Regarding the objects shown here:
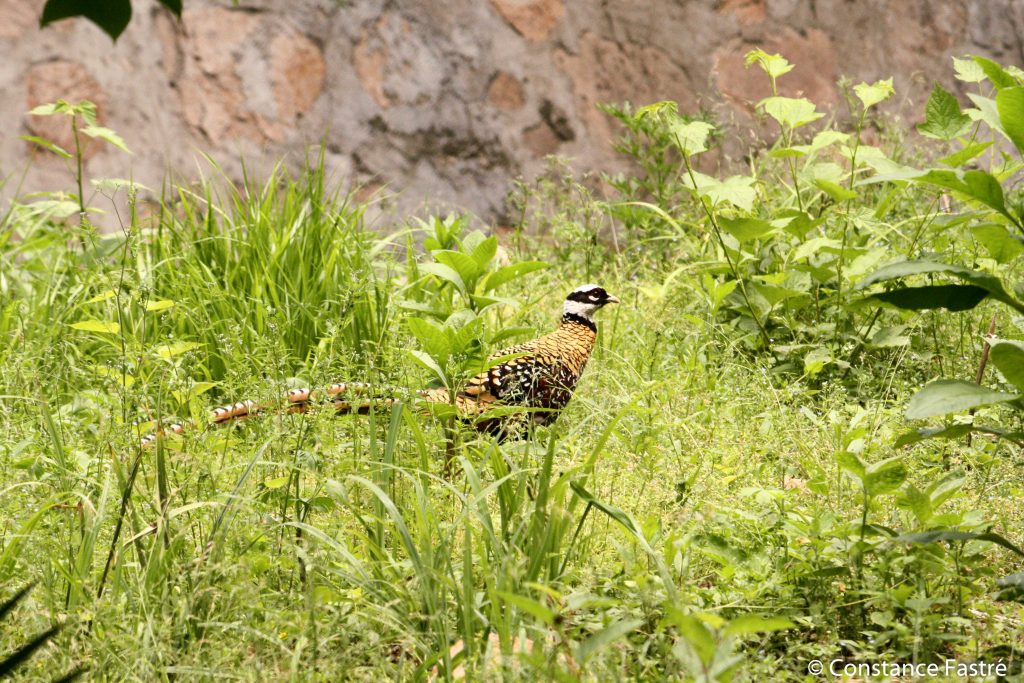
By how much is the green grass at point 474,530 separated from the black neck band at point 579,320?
0.20 meters

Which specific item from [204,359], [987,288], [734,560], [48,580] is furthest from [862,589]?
[204,359]

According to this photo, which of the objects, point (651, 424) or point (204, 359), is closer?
point (651, 424)

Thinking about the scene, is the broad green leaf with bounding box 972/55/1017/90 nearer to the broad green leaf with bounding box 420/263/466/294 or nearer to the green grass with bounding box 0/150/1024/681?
the green grass with bounding box 0/150/1024/681

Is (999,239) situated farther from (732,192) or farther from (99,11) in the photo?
(99,11)

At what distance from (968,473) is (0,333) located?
10.1ft

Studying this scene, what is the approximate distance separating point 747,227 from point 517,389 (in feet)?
3.11

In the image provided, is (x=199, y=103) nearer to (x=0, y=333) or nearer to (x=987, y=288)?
(x=0, y=333)

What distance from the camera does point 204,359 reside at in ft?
12.5

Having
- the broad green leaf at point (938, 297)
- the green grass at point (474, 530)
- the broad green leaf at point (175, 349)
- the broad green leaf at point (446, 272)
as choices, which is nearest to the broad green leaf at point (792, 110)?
the green grass at point (474, 530)

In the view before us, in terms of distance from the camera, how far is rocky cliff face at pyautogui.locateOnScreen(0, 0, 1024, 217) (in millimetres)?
5055

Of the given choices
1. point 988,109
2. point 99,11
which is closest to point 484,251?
point 988,109

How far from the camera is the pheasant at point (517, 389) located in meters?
3.13

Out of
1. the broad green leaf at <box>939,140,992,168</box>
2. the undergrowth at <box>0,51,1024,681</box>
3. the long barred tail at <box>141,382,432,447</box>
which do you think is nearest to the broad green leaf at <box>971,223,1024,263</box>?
the undergrowth at <box>0,51,1024,681</box>

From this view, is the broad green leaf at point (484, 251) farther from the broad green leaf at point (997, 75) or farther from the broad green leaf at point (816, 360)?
the broad green leaf at point (997, 75)
